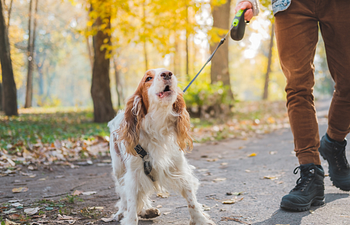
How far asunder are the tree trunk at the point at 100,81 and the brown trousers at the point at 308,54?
809cm

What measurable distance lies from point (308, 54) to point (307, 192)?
3.77 feet

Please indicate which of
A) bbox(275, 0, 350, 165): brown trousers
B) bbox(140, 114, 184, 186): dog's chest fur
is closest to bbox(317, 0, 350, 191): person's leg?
bbox(275, 0, 350, 165): brown trousers

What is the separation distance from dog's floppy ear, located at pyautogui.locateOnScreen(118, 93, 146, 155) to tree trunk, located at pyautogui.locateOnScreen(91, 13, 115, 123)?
7.84 m

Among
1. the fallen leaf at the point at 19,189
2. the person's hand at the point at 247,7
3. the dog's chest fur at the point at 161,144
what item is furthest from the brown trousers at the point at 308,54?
the fallen leaf at the point at 19,189

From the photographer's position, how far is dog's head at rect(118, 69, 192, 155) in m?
2.41

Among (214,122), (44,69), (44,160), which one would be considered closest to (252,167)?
(44,160)

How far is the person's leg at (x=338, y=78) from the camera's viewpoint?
8.32 feet

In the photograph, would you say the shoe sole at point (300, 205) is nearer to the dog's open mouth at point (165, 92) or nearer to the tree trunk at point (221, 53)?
the dog's open mouth at point (165, 92)

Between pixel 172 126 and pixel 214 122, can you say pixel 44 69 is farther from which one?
pixel 172 126

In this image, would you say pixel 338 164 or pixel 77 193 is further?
pixel 77 193

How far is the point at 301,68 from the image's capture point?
2656mm

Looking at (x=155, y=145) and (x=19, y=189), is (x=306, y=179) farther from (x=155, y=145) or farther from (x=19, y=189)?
(x=19, y=189)

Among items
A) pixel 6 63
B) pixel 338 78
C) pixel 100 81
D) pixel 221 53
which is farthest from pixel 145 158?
pixel 221 53

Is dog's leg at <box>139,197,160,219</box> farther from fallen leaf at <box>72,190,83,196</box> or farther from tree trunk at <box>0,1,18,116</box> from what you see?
tree trunk at <box>0,1,18,116</box>
